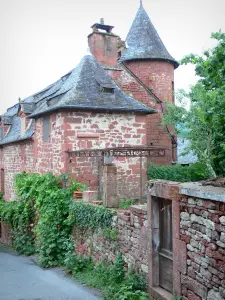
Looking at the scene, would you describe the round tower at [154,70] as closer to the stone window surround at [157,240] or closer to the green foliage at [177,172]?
the green foliage at [177,172]

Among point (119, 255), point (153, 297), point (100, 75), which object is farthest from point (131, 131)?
point (153, 297)

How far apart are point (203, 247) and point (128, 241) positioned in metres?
3.03

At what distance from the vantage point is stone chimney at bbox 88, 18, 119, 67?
1681 cm

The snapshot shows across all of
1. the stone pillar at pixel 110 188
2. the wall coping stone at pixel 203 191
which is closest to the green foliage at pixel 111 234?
the stone pillar at pixel 110 188

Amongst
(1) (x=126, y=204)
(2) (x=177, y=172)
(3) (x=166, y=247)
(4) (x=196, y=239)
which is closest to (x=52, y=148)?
(1) (x=126, y=204)

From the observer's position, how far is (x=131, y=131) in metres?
14.1

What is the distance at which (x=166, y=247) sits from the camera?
7.07 meters

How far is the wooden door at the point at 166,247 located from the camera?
6.90 m

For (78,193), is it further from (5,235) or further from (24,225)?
(5,235)

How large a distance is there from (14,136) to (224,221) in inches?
648

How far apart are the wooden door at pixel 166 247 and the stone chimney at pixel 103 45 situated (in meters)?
11.0

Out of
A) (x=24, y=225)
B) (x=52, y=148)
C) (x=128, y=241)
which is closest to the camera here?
(x=128, y=241)

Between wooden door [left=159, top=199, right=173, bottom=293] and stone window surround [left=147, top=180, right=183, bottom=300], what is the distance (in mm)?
91

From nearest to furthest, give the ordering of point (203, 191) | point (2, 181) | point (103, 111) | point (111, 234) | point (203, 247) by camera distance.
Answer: point (203, 191), point (203, 247), point (111, 234), point (103, 111), point (2, 181)
